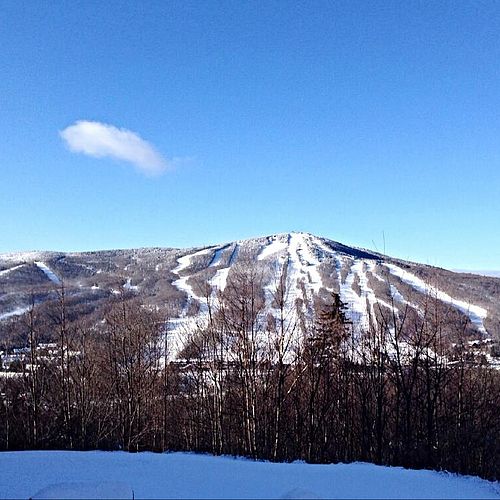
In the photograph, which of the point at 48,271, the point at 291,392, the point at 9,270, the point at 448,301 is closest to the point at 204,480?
the point at 291,392

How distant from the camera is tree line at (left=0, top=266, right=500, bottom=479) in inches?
446

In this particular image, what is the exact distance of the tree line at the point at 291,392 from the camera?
1132 cm

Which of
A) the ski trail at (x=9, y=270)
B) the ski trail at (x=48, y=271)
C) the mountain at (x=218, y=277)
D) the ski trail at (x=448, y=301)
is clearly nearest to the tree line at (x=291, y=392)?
the ski trail at (x=448, y=301)

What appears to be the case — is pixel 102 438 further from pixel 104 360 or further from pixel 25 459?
pixel 25 459

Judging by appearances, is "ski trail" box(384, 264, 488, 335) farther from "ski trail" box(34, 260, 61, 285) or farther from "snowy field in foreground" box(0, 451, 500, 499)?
"ski trail" box(34, 260, 61, 285)

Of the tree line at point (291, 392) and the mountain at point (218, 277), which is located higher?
the mountain at point (218, 277)

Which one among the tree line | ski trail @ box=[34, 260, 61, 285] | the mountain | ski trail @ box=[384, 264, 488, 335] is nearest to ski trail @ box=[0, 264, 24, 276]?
the mountain

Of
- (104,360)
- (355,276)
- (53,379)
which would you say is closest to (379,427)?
(104,360)

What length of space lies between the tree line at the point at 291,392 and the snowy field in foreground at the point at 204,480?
5.17m

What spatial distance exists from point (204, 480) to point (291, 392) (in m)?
8.60

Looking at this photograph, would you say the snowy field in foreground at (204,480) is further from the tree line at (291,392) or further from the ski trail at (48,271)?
the ski trail at (48,271)

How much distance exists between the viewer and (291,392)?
1321cm

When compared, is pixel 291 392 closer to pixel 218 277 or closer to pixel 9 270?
pixel 218 277

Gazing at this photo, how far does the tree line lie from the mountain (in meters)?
50.3
